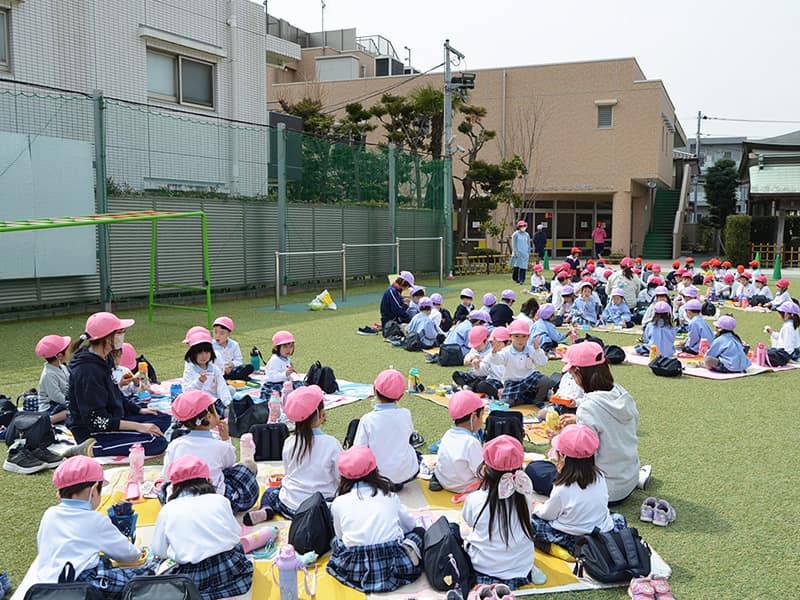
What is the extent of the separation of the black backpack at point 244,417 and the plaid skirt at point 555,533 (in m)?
3.24

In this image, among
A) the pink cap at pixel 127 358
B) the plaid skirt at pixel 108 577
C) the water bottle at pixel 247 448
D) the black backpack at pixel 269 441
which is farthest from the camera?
the pink cap at pixel 127 358

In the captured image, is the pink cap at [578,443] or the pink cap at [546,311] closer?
the pink cap at [578,443]

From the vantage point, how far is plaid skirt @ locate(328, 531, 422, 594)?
4074 millimetres

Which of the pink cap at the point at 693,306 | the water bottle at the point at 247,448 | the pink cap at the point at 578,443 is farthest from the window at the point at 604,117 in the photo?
the pink cap at the point at 578,443

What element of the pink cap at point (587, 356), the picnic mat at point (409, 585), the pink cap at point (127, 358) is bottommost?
the picnic mat at point (409, 585)

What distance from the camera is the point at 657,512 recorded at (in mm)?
4949

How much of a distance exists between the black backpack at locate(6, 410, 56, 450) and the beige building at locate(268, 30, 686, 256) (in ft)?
84.7

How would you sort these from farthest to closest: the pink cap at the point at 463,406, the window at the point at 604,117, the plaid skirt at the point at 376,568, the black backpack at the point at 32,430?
1. the window at the point at 604,117
2. the black backpack at the point at 32,430
3. the pink cap at the point at 463,406
4. the plaid skirt at the point at 376,568

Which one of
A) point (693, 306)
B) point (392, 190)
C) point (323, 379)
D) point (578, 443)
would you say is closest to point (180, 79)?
point (392, 190)

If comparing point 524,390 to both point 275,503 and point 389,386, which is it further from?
point 275,503

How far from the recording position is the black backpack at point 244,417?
6.98 metres

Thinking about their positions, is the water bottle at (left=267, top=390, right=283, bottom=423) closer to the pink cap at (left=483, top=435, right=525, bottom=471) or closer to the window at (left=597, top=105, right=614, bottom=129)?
the pink cap at (left=483, top=435, right=525, bottom=471)

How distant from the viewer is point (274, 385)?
8117 millimetres

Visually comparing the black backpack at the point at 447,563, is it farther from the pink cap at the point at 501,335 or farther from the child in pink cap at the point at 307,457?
the pink cap at the point at 501,335
